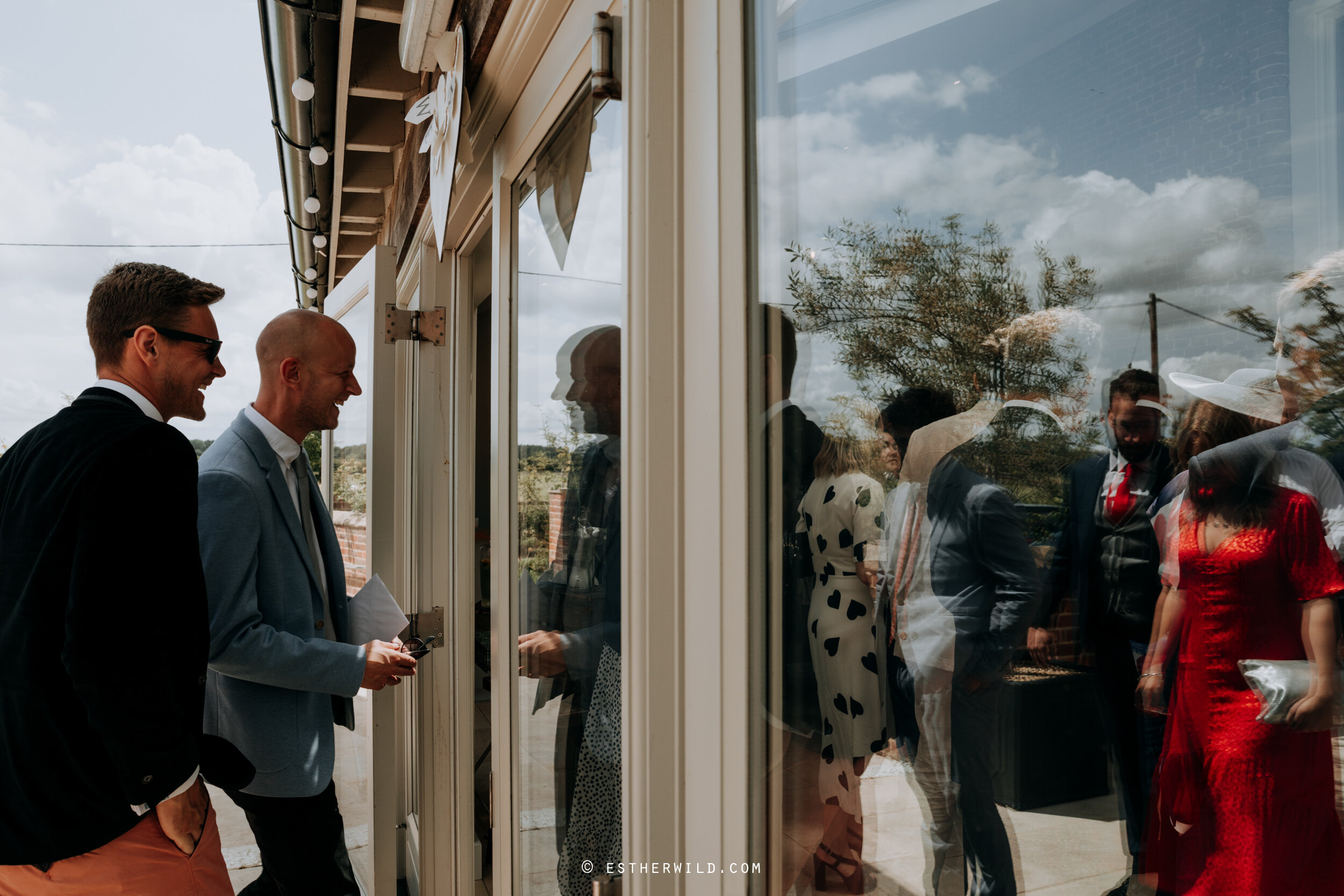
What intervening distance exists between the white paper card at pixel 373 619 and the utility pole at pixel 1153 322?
6.01ft

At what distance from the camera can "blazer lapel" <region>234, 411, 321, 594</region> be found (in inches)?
69.6

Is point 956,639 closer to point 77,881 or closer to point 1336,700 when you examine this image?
point 1336,700

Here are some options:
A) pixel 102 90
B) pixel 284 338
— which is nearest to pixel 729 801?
pixel 284 338

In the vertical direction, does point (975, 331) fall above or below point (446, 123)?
below

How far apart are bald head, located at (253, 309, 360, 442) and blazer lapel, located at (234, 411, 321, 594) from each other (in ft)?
0.23

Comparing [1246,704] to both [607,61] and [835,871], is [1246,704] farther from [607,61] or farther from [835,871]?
[607,61]

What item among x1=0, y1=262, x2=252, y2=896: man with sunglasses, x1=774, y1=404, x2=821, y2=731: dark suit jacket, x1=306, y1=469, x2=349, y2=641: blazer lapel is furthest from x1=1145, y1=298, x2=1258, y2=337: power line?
x1=306, y1=469, x2=349, y2=641: blazer lapel

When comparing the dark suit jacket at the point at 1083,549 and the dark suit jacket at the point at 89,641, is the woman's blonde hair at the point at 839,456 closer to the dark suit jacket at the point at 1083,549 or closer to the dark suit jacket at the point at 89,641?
the dark suit jacket at the point at 1083,549

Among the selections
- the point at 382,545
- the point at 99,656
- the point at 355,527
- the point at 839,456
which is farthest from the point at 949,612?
the point at 355,527

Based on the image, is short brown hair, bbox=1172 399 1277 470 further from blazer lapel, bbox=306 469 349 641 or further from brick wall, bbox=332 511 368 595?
brick wall, bbox=332 511 368 595

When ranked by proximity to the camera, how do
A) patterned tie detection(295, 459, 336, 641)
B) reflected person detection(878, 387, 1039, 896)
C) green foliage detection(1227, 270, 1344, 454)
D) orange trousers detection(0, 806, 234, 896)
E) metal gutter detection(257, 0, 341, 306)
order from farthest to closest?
metal gutter detection(257, 0, 341, 306)
patterned tie detection(295, 459, 336, 641)
orange trousers detection(0, 806, 234, 896)
reflected person detection(878, 387, 1039, 896)
green foliage detection(1227, 270, 1344, 454)

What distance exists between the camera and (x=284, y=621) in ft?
5.73

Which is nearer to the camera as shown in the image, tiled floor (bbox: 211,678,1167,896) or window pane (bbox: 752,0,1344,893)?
window pane (bbox: 752,0,1344,893)

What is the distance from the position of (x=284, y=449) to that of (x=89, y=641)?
665 mm
